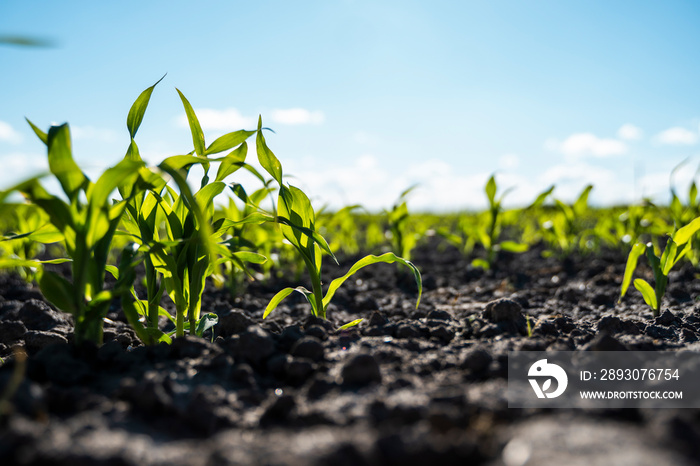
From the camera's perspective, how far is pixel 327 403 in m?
1.10

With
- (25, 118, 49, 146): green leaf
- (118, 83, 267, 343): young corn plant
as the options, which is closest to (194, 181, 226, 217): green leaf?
(118, 83, 267, 343): young corn plant

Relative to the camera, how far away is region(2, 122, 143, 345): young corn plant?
4.09ft

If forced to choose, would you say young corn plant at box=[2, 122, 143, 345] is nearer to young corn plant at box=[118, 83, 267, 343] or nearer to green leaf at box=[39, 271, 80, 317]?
green leaf at box=[39, 271, 80, 317]

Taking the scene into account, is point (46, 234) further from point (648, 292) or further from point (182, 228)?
point (648, 292)

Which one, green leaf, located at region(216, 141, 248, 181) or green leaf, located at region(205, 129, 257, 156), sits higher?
green leaf, located at region(205, 129, 257, 156)

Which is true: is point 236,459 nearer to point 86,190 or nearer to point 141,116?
point 86,190

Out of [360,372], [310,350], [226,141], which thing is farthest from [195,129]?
[360,372]

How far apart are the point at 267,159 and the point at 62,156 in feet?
Result: 2.35

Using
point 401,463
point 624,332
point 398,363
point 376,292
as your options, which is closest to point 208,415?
point 401,463

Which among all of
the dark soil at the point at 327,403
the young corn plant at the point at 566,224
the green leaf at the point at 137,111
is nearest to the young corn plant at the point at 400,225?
the young corn plant at the point at 566,224

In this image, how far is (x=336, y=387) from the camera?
1195 mm

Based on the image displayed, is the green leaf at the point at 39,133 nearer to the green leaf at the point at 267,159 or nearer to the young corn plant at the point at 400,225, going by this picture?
the green leaf at the point at 267,159

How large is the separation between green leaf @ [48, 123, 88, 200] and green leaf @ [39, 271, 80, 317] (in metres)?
0.29
